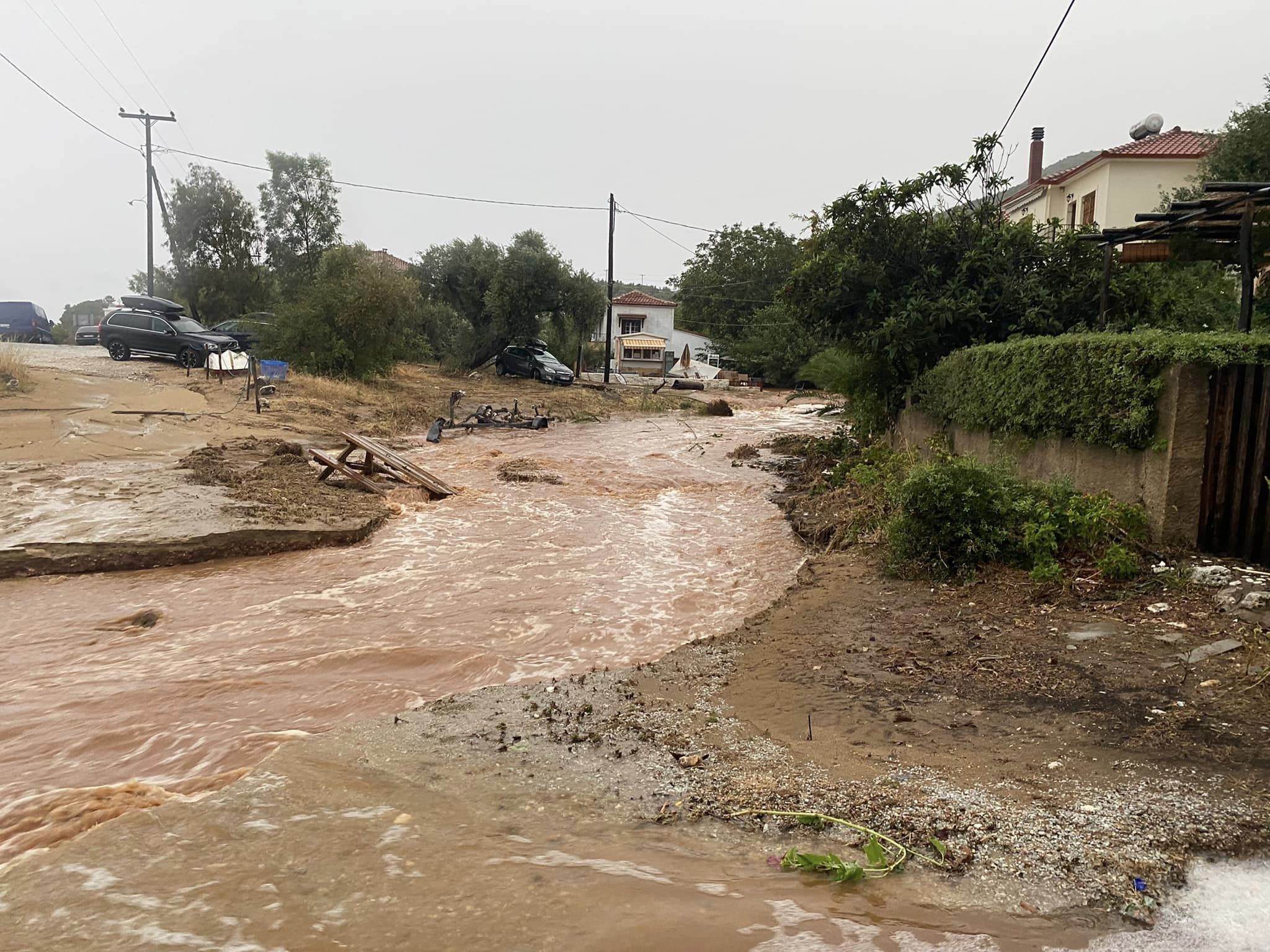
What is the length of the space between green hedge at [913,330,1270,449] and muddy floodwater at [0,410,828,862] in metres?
2.99

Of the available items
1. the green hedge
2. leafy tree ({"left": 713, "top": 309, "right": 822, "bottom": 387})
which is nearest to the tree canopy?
leafy tree ({"left": 713, "top": 309, "right": 822, "bottom": 387})

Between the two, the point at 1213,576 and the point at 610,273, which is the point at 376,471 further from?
the point at 610,273

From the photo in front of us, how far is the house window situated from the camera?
2869 centimetres

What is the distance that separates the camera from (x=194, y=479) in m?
11.3

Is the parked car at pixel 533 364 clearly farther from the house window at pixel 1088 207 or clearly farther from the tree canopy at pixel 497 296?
the house window at pixel 1088 207

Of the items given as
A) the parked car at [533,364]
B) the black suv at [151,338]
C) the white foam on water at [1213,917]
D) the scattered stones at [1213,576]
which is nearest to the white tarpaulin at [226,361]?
the black suv at [151,338]

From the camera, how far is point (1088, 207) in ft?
96.1

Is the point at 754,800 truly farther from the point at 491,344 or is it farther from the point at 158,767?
the point at 491,344

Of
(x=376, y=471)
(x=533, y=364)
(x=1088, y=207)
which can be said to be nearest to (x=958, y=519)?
(x=376, y=471)

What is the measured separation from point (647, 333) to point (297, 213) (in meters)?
25.6

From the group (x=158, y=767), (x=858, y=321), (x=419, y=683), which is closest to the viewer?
(x=158, y=767)

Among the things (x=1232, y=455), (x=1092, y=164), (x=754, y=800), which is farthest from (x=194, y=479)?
(x=1092, y=164)

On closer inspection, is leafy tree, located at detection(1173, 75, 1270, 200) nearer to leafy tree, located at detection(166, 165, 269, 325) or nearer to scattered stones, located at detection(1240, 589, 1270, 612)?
scattered stones, located at detection(1240, 589, 1270, 612)

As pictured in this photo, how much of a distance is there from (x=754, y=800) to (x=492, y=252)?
37.8 metres
